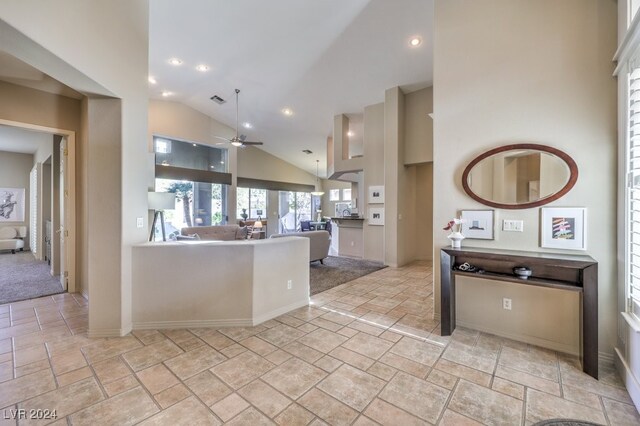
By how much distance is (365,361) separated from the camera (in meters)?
2.33

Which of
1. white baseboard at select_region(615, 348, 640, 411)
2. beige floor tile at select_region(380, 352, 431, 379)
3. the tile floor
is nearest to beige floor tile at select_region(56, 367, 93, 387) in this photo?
the tile floor

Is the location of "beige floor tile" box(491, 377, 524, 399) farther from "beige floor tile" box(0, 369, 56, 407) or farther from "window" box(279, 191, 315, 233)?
"window" box(279, 191, 315, 233)

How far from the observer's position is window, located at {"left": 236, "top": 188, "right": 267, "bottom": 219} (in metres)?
11.3

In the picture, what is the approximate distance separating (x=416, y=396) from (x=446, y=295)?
1.16m

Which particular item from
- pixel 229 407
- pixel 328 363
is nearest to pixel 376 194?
pixel 328 363

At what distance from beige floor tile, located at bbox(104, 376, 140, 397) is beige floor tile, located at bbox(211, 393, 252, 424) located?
718 millimetres

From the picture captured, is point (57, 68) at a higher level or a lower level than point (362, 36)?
lower

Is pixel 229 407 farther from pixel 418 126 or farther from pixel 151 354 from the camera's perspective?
pixel 418 126

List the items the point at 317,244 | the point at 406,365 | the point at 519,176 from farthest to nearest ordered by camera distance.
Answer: the point at 317,244 < the point at 519,176 < the point at 406,365

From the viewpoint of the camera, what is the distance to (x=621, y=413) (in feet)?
5.70

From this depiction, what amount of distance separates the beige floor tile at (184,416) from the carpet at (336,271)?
250cm

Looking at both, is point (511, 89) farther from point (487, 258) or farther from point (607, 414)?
point (607, 414)

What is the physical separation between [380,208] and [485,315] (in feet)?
12.7

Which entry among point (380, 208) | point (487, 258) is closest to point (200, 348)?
point (487, 258)
